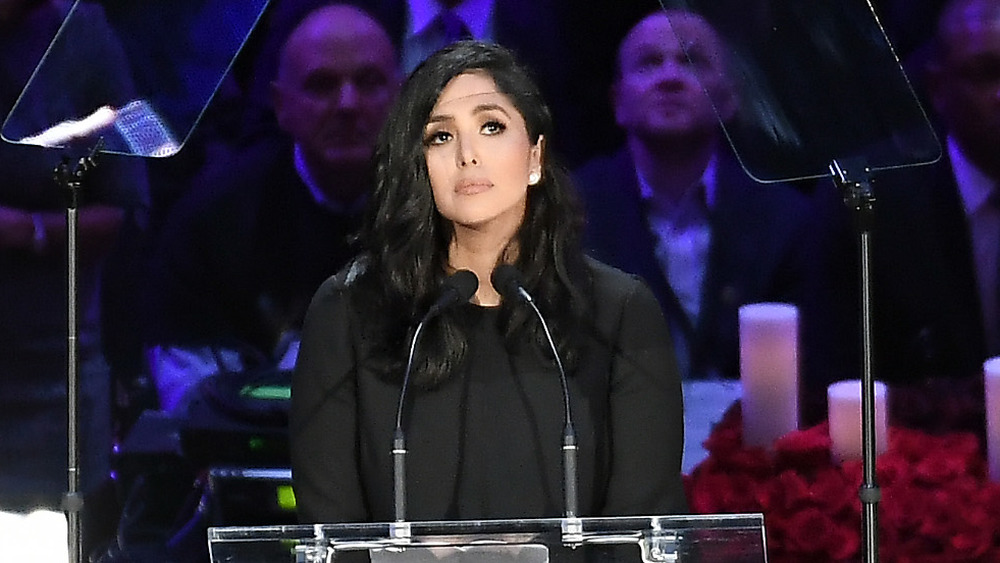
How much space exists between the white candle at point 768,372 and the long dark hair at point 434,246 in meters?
0.96

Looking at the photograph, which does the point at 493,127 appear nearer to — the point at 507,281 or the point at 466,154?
the point at 466,154

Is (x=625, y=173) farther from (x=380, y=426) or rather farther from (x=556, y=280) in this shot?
(x=380, y=426)

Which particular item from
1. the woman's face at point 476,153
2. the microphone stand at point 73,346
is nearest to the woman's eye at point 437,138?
the woman's face at point 476,153

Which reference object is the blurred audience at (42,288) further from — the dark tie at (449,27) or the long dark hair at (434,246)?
the long dark hair at (434,246)

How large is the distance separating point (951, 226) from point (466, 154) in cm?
153

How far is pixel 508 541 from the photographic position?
6.01ft

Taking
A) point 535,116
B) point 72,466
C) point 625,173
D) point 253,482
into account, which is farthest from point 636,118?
point 72,466

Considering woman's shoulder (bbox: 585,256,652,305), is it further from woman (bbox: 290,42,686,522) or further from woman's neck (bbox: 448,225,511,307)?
woman's neck (bbox: 448,225,511,307)

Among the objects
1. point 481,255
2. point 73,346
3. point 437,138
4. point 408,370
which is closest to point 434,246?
point 481,255

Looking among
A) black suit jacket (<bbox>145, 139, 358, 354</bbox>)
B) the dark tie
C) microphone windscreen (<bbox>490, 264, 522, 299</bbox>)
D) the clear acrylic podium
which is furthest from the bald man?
the clear acrylic podium

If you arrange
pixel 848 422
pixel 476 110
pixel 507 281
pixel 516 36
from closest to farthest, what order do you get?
pixel 507 281, pixel 476 110, pixel 848 422, pixel 516 36

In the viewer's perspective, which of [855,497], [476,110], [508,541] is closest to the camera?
[508,541]

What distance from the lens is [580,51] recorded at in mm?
3570

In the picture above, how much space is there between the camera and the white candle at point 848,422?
3307mm
